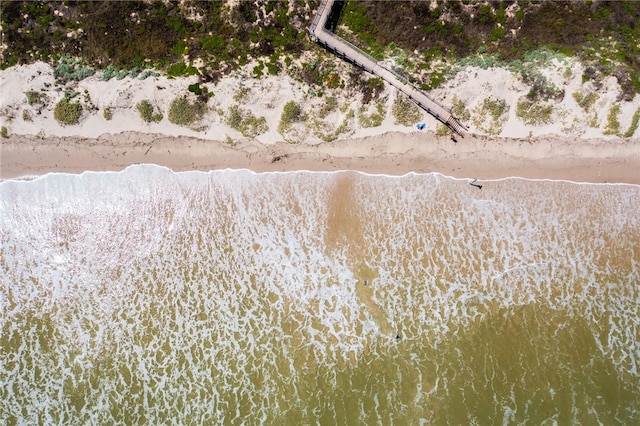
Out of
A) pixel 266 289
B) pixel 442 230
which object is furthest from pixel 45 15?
pixel 442 230

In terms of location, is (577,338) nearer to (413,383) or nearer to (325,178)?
(413,383)

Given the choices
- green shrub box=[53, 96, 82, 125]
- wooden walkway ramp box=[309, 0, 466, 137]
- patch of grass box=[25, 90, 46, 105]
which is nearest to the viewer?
patch of grass box=[25, 90, 46, 105]

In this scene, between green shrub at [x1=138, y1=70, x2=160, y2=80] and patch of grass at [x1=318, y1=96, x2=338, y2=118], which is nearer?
green shrub at [x1=138, y1=70, x2=160, y2=80]

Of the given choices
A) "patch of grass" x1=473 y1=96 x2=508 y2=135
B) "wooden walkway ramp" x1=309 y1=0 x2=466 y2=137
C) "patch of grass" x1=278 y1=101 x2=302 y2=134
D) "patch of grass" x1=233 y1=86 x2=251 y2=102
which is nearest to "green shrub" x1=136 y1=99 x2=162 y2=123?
"patch of grass" x1=233 y1=86 x2=251 y2=102

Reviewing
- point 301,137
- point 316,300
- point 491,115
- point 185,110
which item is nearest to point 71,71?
point 185,110

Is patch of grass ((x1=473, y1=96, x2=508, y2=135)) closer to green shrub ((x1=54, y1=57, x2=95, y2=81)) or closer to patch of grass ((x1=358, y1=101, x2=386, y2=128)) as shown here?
patch of grass ((x1=358, y1=101, x2=386, y2=128))

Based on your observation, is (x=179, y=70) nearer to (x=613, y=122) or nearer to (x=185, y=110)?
(x=185, y=110)

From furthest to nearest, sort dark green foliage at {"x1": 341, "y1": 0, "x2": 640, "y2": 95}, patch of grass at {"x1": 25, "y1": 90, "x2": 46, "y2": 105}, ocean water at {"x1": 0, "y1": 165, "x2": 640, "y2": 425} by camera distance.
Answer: dark green foliage at {"x1": 341, "y1": 0, "x2": 640, "y2": 95} → patch of grass at {"x1": 25, "y1": 90, "x2": 46, "y2": 105} → ocean water at {"x1": 0, "y1": 165, "x2": 640, "y2": 425}

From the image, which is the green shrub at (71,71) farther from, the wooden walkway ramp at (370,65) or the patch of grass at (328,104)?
the patch of grass at (328,104)
